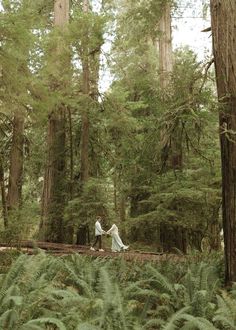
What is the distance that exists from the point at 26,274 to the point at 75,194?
10.9 metres

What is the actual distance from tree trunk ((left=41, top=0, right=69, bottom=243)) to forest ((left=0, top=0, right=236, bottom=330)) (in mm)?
52

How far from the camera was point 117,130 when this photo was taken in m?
17.2

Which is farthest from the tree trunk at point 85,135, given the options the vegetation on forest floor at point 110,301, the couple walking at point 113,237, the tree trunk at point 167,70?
the vegetation on forest floor at point 110,301

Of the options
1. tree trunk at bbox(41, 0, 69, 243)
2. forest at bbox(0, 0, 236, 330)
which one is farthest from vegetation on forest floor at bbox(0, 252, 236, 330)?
tree trunk at bbox(41, 0, 69, 243)

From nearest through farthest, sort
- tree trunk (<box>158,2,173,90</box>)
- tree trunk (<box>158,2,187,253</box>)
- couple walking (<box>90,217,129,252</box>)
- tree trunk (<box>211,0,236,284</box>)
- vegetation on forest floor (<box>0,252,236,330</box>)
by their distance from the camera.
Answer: vegetation on forest floor (<box>0,252,236,330</box>)
tree trunk (<box>211,0,236,284</box>)
couple walking (<box>90,217,129,252</box>)
tree trunk (<box>158,2,187,253</box>)
tree trunk (<box>158,2,173,90</box>)

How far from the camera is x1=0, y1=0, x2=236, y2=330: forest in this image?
5586 mm

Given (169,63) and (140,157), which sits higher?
(169,63)

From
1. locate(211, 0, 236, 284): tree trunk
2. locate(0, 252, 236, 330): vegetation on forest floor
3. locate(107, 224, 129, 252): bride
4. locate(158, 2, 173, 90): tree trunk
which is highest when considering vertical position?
locate(158, 2, 173, 90): tree trunk

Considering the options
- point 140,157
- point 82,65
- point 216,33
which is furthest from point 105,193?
point 216,33

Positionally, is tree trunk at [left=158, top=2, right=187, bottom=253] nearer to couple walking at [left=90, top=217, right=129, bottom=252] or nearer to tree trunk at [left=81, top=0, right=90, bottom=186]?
couple walking at [left=90, top=217, right=129, bottom=252]

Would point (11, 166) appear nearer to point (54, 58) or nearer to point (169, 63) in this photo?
point (54, 58)

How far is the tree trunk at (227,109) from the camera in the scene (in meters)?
6.67

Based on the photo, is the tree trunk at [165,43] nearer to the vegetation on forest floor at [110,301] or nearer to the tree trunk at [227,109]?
the tree trunk at [227,109]

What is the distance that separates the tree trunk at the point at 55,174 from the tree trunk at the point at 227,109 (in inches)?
395
